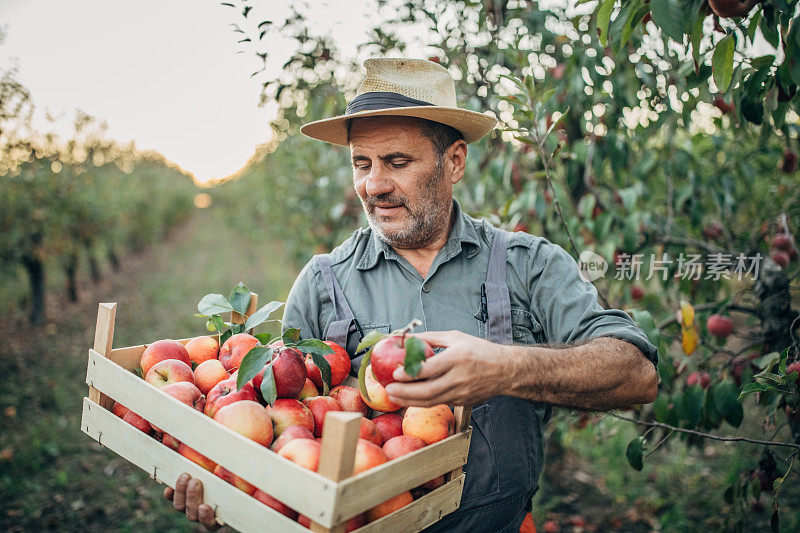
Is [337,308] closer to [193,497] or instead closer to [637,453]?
[193,497]

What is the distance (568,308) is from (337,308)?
31.0 inches

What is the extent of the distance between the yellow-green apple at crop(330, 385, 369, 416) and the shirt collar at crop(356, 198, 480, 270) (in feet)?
1.76

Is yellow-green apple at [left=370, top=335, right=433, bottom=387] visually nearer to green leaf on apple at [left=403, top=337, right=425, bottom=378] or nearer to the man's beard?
green leaf on apple at [left=403, top=337, right=425, bottom=378]

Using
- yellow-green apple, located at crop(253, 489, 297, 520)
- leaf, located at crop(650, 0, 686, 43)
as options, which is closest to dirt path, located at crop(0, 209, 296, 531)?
yellow-green apple, located at crop(253, 489, 297, 520)

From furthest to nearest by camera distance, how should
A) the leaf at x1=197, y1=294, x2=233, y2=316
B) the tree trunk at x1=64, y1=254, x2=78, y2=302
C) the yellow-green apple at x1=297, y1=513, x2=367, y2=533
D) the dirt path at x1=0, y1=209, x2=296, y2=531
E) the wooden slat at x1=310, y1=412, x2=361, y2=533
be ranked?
the tree trunk at x1=64, y1=254, x2=78, y2=302
the dirt path at x1=0, y1=209, x2=296, y2=531
the leaf at x1=197, y1=294, x2=233, y2=316
the yellow-green apple at x1=297, y1=513, x2=367, y2=533
the wooden slat at x1=310, y1=412, x2=361, y2=533

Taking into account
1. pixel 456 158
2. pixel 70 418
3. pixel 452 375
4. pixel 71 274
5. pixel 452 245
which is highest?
pixel 456 158

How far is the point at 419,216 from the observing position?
1.90m

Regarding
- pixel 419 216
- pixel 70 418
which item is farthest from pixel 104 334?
pixel 70 418

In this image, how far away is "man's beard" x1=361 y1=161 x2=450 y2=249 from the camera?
1.89 meters

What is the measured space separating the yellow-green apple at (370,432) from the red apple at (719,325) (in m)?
2.14

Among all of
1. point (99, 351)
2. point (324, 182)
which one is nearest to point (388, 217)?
point (99, 351)

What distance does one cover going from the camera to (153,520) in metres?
3.68

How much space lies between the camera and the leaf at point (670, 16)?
1289mm

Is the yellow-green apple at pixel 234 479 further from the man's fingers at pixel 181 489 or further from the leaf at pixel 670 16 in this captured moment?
the leaf at pixel 670 16
